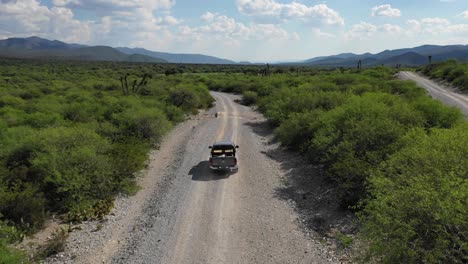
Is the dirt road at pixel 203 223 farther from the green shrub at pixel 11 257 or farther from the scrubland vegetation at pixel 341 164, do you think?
the scrubland vegetation at pixel 341 164

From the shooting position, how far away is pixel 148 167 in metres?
23.3

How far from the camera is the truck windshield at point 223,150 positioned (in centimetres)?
2128

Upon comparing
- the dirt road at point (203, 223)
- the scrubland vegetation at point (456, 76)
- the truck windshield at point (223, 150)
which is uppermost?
the scrubland vegetation at point (456, 76)

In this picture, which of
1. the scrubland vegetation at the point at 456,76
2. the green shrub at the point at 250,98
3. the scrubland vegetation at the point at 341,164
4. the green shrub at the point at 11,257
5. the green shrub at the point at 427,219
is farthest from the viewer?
the green shrub at the point at 250,98

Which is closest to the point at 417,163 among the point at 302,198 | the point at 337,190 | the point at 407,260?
the point at 407,260

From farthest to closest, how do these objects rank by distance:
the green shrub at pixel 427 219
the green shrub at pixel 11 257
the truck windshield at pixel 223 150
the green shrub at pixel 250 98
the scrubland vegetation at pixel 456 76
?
1. the green shrub at pixel 250 98
2. the scrubland vegetation at pixel 456 76
3. the truck windshield at pixel 223 150
4. the green shrub at pixel 11 257
5. the green shrub at pixel 427 219

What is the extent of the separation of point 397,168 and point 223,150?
1114 centimetres

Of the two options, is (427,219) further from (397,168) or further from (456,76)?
(456,76)

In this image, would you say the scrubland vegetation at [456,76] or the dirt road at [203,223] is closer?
the dirt road at [203,223]

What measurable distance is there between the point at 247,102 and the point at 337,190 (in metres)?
41.6

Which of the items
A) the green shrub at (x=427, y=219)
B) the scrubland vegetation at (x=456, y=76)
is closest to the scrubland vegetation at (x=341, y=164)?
the green shrub at (x=427, y=219)

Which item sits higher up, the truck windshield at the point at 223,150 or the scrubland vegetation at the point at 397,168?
the scrubland vegetation at the point at 397,168

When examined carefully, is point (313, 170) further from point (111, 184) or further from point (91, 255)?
point (91, 255)

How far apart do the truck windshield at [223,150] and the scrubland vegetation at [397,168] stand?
200 inches
